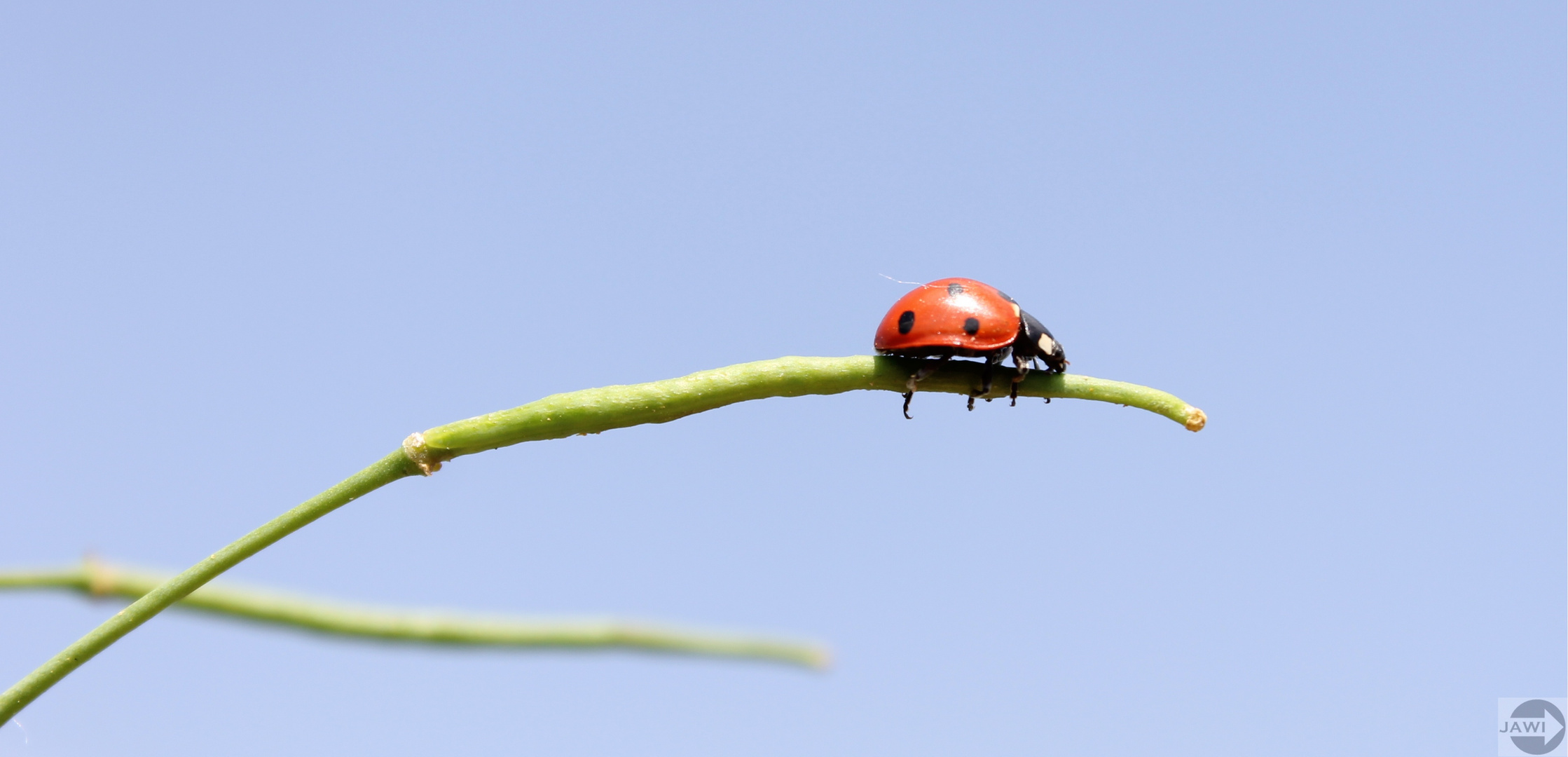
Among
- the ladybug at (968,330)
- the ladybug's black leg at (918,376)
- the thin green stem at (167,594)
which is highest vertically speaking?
the ladybug at (968,330)

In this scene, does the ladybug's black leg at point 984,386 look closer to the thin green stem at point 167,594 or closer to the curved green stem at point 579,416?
the curved green stem at point 579,416

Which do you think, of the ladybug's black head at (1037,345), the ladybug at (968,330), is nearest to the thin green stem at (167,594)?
the ladybug at (968,330)

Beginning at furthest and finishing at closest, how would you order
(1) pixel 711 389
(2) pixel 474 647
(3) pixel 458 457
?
(2) pixel 474 647 < (1) pixel 711 389 < (3) pixel 458 457

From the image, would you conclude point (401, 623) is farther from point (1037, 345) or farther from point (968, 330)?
point (1037, 345)

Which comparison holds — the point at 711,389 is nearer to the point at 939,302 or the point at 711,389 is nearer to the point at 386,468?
the point at 386,468

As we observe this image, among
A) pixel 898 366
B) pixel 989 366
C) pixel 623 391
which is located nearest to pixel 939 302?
pixel 989 366

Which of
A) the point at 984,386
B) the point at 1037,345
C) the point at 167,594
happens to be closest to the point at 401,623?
the point at 167,594
